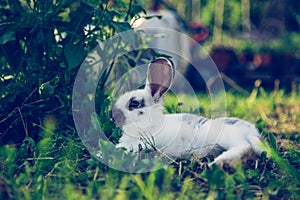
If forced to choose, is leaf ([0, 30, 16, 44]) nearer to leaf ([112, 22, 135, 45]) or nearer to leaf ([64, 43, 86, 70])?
leaf ([64, 43, 86, 70])

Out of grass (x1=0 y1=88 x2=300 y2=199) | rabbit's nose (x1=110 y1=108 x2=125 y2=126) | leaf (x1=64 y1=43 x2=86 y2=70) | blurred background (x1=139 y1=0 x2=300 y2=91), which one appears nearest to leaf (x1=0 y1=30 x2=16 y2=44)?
leaf (x1=64 y1=43 x2=86 y2=70)

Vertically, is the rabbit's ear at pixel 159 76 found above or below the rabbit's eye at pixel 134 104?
above

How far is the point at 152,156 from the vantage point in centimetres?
299

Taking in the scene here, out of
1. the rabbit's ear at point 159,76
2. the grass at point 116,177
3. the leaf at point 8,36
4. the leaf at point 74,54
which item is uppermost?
the leaf at point 8,36

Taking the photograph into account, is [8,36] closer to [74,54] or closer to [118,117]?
[74,54]

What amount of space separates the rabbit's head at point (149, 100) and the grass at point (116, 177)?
0.26m

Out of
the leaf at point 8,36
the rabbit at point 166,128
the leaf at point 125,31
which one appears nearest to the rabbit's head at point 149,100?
the rabbit at point 166,128

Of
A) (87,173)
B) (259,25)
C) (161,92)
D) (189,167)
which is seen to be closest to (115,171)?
(87,173)

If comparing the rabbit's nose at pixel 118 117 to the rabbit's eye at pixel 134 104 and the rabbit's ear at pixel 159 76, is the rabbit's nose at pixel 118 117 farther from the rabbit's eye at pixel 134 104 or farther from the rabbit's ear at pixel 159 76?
the rabbit's ear at pixel 159 76

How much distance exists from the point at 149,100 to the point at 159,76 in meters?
0.13

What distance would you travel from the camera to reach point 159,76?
10.4 feet

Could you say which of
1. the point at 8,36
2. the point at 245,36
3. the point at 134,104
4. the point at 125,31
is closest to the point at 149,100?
the point at 134,104

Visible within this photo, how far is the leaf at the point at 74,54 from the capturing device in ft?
10.5

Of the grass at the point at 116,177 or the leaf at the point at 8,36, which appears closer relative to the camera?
the grass at the point at 116,177
